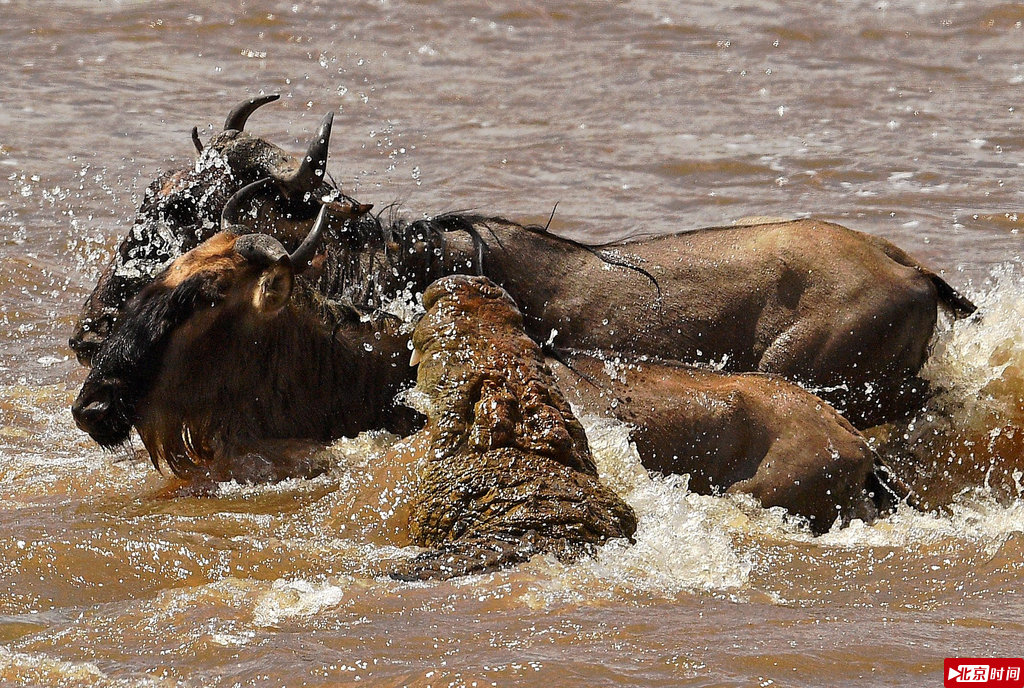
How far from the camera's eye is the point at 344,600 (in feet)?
15.5

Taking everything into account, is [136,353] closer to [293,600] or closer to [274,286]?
[274,286]

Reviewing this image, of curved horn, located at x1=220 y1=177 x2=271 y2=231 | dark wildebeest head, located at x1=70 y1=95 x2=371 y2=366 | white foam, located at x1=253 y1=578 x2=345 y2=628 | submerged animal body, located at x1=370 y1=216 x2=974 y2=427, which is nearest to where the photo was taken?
white foam, located at x1=253 y1=578 x2=345 y2=628

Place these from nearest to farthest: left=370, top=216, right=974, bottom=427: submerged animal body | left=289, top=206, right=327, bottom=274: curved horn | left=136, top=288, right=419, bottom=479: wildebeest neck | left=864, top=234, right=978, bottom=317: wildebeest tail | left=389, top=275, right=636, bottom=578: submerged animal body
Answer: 1. left=389, top=275, right=636, bottom=578: submerged animal body
2. left=289, top=206, right=327, bottom=274: curved horn
3. left=136, top=288, right=419, bottom=479: wildebeest neck
4. left=370, top=216, right=974, bottom=427: submerged animal body
5. left=864, top=234, right=978, bottom=317: wildebeest tail

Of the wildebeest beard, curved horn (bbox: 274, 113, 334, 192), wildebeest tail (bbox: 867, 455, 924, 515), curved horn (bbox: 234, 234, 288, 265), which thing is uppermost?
curved horn (bbox: 274, 113, 334, 192)

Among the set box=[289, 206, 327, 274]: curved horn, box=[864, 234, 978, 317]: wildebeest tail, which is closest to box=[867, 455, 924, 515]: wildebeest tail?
box=[864, 234, 978, 317]: wildebeest tail

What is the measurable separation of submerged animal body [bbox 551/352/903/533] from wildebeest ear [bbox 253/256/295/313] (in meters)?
1.22

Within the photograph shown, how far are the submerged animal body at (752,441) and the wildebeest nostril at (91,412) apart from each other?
1.89m

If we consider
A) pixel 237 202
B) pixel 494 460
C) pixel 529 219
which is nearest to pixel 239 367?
pixel 237 202

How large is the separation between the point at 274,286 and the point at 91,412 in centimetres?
90

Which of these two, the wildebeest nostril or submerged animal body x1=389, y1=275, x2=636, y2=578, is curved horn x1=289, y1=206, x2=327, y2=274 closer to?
submerged animal body x1=389, y1=275, x2=636, y2=578

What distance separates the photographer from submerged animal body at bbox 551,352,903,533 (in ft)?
19.3

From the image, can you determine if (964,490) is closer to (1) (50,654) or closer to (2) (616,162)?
(1) (50,654)

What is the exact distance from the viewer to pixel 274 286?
597cm

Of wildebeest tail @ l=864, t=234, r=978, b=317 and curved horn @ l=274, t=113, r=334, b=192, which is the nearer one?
curved horn @ l=274, t=113, r=334, b=192
